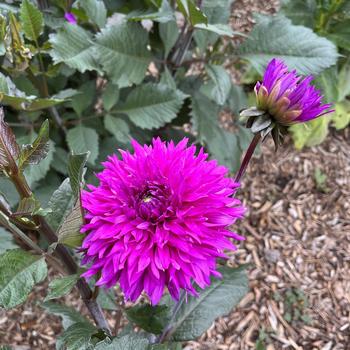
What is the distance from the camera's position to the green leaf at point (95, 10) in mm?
1158

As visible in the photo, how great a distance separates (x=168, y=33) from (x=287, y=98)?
721mm

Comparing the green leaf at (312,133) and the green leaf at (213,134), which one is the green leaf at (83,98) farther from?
the green leaf at (312,133)

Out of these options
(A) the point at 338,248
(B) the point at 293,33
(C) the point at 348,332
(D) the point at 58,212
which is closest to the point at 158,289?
(D) the point at 58,212

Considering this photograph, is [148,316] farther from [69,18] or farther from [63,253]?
[69,18]

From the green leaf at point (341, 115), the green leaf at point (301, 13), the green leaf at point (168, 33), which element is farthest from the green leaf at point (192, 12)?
the green leaf at point (341, 115)

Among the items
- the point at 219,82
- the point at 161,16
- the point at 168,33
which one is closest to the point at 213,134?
the point at 219,82

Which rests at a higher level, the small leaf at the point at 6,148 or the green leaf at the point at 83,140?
the small leaf at the point at 6,148

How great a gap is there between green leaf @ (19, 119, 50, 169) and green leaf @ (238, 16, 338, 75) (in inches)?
30.3

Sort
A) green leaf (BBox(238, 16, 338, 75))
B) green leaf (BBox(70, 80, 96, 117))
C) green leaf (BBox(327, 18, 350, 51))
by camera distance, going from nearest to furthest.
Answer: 1. green leaf (BBox(238, 16, 338, 75))
2. green leaf (BBox(70, 80, 96, 117))
3. green leaf (BBox(327, 18, 350, 51))

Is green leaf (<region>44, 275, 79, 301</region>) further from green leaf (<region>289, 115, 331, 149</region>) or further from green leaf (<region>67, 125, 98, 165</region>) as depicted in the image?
green leaf (<region>289, 115, 331, 149</region>)

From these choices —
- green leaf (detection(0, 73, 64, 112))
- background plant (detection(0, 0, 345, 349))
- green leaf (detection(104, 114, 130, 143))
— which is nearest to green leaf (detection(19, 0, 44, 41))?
background plant (detection(0, 0, 345, 349))

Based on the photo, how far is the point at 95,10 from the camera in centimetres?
118

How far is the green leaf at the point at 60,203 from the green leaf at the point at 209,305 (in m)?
0.39

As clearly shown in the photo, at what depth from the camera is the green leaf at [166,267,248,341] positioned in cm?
103
